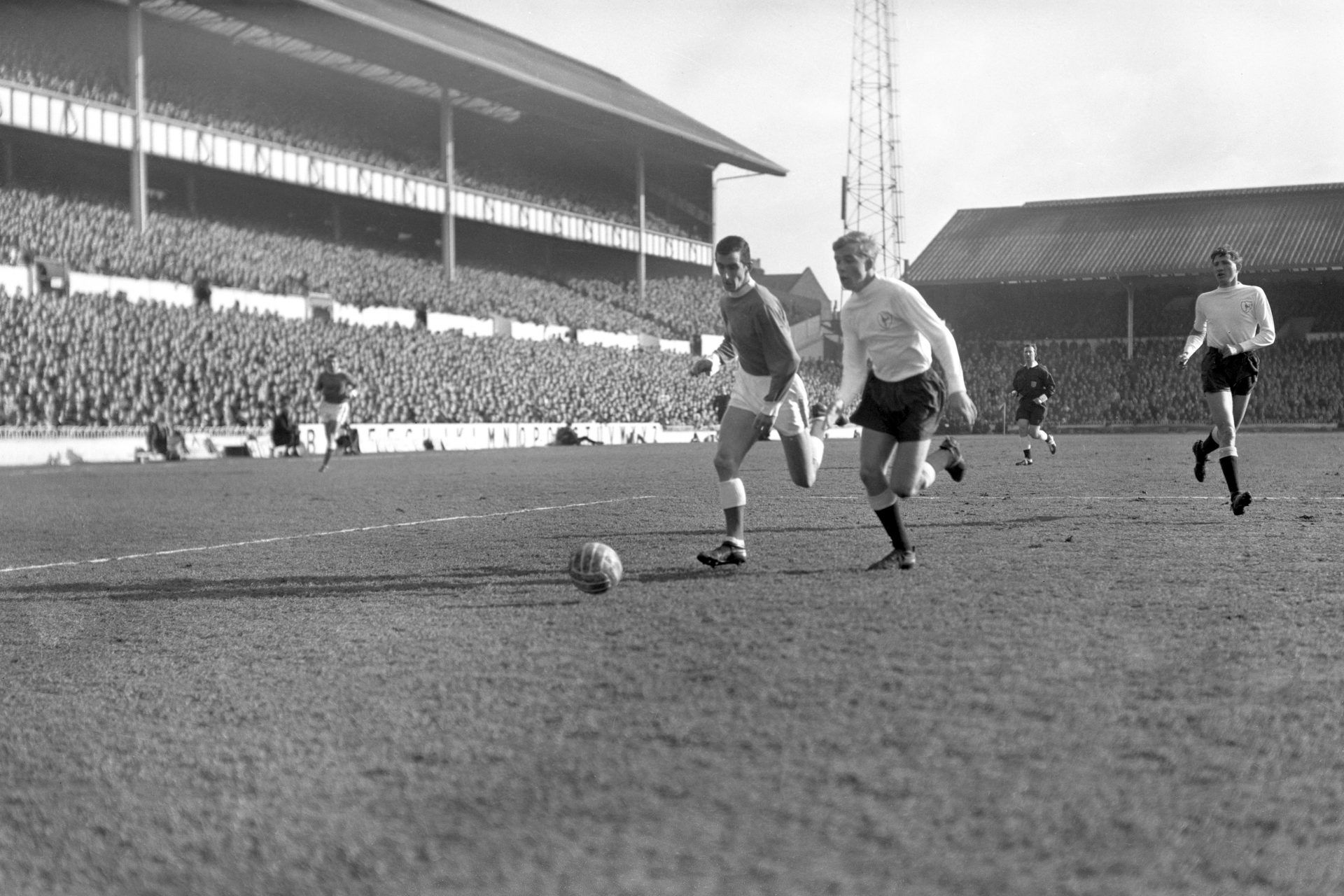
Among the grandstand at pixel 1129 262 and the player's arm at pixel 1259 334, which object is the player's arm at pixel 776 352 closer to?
the player's arm at pixel 1259 334

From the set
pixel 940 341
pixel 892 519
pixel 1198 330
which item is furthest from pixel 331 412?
pixel 940 341

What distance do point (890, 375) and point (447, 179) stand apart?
45.9 metres

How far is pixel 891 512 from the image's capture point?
8055 millimetres

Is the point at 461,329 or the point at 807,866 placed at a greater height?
the point at 461,329

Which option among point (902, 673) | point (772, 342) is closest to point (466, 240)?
point (772, 342)

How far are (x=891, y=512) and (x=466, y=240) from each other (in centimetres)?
5119

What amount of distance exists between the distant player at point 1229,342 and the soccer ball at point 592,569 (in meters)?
6.59

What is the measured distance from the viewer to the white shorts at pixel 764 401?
8711mm

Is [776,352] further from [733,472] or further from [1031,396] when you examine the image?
[1031,396]

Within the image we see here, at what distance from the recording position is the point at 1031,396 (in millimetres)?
24500

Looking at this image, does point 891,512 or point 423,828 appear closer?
point 423,828

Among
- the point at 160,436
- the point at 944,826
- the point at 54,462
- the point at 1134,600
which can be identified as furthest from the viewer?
the point at 160,436

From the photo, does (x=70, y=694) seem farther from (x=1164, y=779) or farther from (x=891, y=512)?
(x=891, y=512)

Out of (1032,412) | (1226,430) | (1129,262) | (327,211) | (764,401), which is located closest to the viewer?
(764,401)
